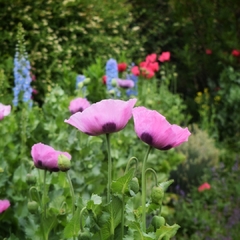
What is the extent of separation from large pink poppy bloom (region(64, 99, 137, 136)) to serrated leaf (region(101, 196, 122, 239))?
0.13 m

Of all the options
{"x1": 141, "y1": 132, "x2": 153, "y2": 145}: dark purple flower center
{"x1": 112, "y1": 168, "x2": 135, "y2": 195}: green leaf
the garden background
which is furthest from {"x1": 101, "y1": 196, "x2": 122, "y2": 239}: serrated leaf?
the garden background

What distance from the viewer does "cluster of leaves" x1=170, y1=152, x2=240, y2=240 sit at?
124 inches

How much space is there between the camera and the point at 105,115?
95 cm

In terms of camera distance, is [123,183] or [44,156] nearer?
[123,183]

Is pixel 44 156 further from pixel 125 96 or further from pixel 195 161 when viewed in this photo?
pixel 195 161

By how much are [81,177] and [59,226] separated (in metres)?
0.57

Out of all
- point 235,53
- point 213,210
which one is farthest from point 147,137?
point 235,53

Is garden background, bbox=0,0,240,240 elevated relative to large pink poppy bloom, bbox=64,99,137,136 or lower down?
lower down

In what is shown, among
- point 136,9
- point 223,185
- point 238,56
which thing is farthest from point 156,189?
point 136,9

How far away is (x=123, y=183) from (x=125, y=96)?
2786 millimetres

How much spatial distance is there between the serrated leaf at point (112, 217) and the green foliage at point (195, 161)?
308 cm

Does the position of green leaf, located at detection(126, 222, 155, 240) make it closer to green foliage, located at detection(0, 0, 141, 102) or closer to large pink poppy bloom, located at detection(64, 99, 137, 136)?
large pink poppy bloom, located at detection(64, 99, 137, 136)

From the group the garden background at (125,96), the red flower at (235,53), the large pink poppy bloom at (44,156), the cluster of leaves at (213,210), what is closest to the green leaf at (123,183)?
the large pink poppy bloom at (44,156)

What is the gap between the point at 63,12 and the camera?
4922mm
